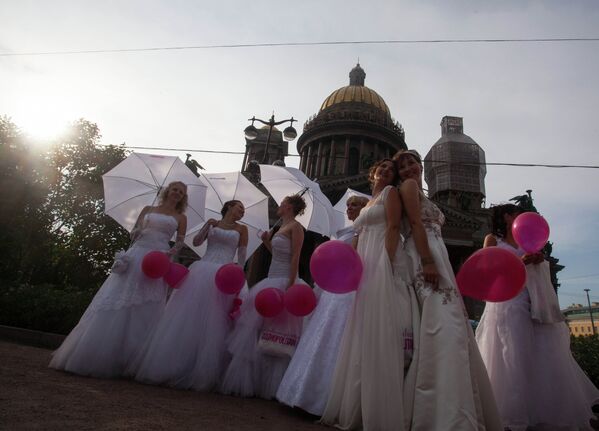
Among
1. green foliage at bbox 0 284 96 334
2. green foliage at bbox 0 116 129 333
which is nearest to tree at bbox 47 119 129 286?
green foliage at bbox 0 116 129 333

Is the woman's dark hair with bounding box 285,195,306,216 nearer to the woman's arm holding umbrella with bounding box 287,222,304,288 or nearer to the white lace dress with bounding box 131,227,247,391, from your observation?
the woman's arm holding umbrella with bounding box 287,222,304,288

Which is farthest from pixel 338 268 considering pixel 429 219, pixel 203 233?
pixel 203 233

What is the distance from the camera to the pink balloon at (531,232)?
161 inches

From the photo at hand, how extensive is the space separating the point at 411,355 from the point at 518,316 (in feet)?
6.27

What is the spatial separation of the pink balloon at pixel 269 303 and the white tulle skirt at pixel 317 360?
1.40 ft

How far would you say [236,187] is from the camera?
22.4ft

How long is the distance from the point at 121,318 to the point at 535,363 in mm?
4613

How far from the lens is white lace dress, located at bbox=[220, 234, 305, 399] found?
433 centimetres

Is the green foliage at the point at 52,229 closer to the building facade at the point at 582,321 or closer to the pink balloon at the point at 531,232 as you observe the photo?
the pink balloon at the point at 531,232

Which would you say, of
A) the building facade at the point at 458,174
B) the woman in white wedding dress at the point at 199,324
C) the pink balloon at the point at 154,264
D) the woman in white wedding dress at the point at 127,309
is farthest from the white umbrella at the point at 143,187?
the building facade at the point at 458,174

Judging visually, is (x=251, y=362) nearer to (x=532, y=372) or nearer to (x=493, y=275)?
(x=493, y=275)

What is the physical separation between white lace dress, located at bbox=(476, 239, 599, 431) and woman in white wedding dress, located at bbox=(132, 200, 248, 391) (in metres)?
3.05

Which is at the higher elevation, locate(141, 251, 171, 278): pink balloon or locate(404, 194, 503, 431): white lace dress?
locate(141, 251, 171, 278): pink balloon

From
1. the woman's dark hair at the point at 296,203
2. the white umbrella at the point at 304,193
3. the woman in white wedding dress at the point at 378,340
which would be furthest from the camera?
the white umbrella at the point at 304,193
